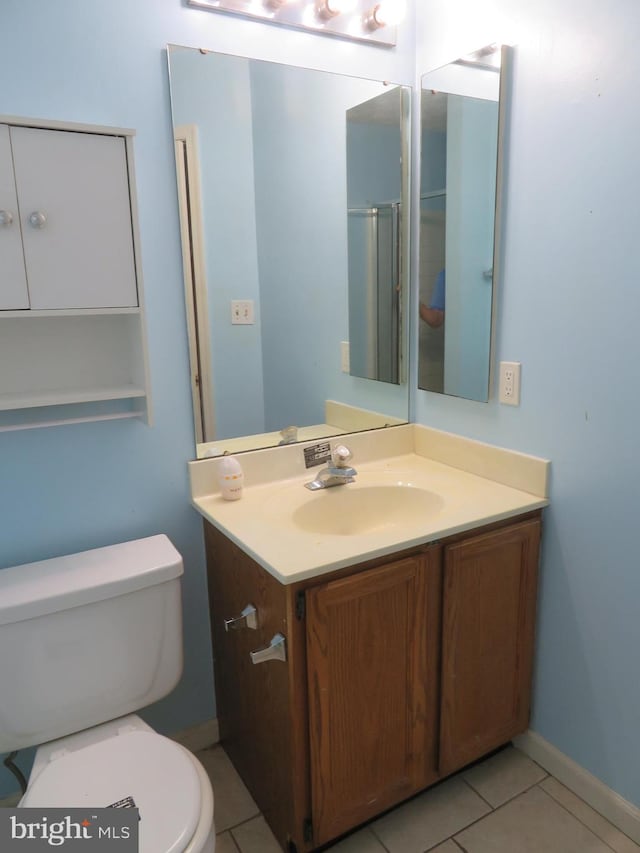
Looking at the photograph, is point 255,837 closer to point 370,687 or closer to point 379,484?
Answer: point 370,687

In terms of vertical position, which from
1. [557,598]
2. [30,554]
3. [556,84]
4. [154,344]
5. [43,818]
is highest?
[556,84]

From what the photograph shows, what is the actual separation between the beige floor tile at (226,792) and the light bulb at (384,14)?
2.19 m

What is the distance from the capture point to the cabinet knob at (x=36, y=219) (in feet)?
4.04

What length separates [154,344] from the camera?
5.22ft

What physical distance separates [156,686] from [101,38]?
1546mm

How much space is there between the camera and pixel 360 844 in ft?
5.09

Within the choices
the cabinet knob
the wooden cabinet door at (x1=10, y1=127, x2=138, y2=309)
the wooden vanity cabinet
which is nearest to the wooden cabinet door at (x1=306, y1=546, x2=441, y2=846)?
the wooden vanity cabinet

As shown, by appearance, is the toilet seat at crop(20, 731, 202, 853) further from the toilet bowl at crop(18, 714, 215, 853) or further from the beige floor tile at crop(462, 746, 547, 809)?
the beige floor tile at crop(462, 746, 547, 809)

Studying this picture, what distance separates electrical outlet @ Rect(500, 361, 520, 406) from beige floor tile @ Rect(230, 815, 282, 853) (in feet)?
4.32

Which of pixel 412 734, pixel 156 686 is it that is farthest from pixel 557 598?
pixel 156 686

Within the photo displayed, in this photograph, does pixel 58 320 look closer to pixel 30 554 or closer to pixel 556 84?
pixel 30 554

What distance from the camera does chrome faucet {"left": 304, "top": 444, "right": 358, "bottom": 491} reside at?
5.77 feet

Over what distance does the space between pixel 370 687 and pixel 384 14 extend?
1827 millimetres

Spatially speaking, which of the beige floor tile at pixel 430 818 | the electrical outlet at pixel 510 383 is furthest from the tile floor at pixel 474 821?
the electrical outlet at pixel 510 383
